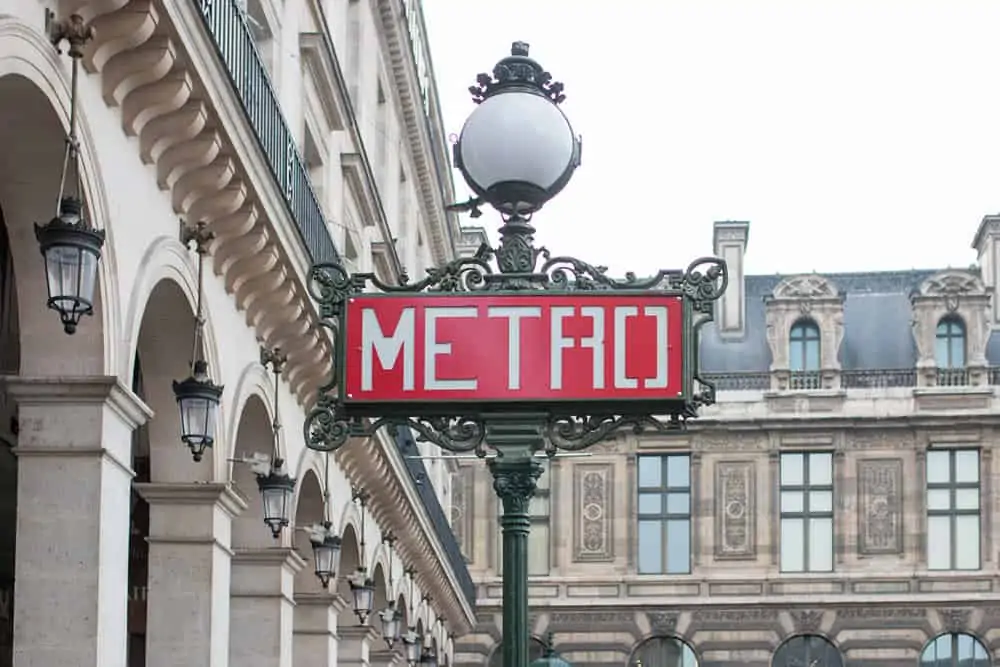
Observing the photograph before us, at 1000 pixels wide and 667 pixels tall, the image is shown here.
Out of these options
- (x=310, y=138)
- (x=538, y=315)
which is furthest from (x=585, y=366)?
(x=310, y=138)

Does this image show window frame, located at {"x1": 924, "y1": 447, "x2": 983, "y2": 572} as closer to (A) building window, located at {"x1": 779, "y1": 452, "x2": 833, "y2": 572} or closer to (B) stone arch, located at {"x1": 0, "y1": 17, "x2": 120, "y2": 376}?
(A) building window, located at {"x1": 779, "y1": 452, "x2": 833, "y2": 572}

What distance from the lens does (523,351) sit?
770cm

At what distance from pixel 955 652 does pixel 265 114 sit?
37536 millimetres

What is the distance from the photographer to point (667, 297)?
776 cm

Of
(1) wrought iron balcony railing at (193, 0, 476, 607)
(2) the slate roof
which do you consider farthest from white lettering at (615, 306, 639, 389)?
(2) the slate roof

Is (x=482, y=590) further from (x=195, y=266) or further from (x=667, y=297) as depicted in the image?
(x=667, y=297)

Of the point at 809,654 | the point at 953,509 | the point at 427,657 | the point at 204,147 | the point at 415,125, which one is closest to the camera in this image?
the point at 204,147

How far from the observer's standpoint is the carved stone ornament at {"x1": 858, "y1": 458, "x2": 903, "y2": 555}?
53750 millimetres

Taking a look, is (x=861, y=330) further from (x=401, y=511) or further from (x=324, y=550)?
(x=324, y=550)

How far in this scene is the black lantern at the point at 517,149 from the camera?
7688 millimetres

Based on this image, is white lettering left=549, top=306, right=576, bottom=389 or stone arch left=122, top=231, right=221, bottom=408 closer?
white lettering left=549, top=306, right=576, bottom=389

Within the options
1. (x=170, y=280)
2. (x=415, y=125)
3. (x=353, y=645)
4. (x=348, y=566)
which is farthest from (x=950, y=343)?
(x=170, y=280)

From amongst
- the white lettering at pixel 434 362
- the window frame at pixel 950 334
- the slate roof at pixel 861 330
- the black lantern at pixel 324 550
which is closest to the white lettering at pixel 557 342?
the white lettering at pixel 434 362

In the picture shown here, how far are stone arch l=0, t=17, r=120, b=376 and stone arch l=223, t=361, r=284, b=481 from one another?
A: 14.0 feet
